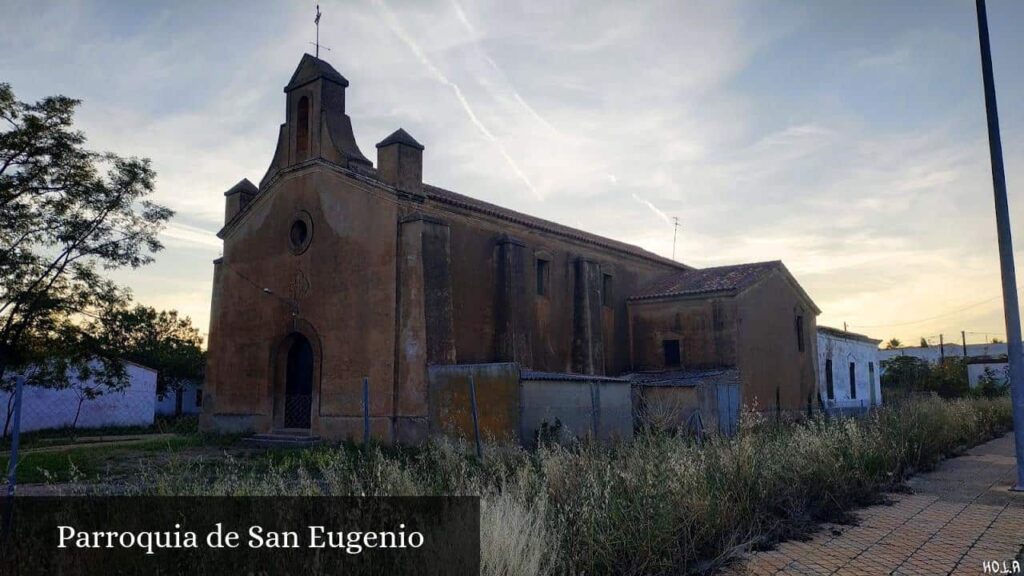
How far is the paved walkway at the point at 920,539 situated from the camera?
633cm

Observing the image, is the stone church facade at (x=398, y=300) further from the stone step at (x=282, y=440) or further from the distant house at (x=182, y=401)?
the distant house at (x=182, y=401)

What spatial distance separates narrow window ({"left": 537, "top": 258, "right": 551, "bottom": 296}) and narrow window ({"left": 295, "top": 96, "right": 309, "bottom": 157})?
8097 millimetres

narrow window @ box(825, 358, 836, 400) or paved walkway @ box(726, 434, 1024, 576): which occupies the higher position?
narrow window @ box(825, 358, 836, 400)

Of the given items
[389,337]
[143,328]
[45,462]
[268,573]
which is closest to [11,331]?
[45,462]

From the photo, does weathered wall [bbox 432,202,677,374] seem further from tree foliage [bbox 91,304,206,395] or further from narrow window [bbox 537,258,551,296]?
tree foliage [bbox 91,304,206,395]

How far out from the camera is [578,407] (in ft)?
52.9

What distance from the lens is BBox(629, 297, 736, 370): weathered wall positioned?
23.9 metres

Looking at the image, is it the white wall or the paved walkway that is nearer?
the paved walkway

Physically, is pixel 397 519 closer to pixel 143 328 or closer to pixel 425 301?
pixel 425 301

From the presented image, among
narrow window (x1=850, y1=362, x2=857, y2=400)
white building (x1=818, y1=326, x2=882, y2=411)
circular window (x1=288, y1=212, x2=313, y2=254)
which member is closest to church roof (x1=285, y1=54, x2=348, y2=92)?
circular window (x1=288, y1=212, x2=313, y2=254)

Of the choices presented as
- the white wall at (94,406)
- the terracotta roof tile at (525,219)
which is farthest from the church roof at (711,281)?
the white wall at (94,406)

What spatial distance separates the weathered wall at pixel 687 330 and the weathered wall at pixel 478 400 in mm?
11254

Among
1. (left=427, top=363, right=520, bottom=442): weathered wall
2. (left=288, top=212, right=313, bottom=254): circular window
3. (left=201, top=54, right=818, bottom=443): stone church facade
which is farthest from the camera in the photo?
(left=288, top=212, right=313, bottom=254): circular window

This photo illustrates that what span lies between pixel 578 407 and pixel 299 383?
9202 mm
